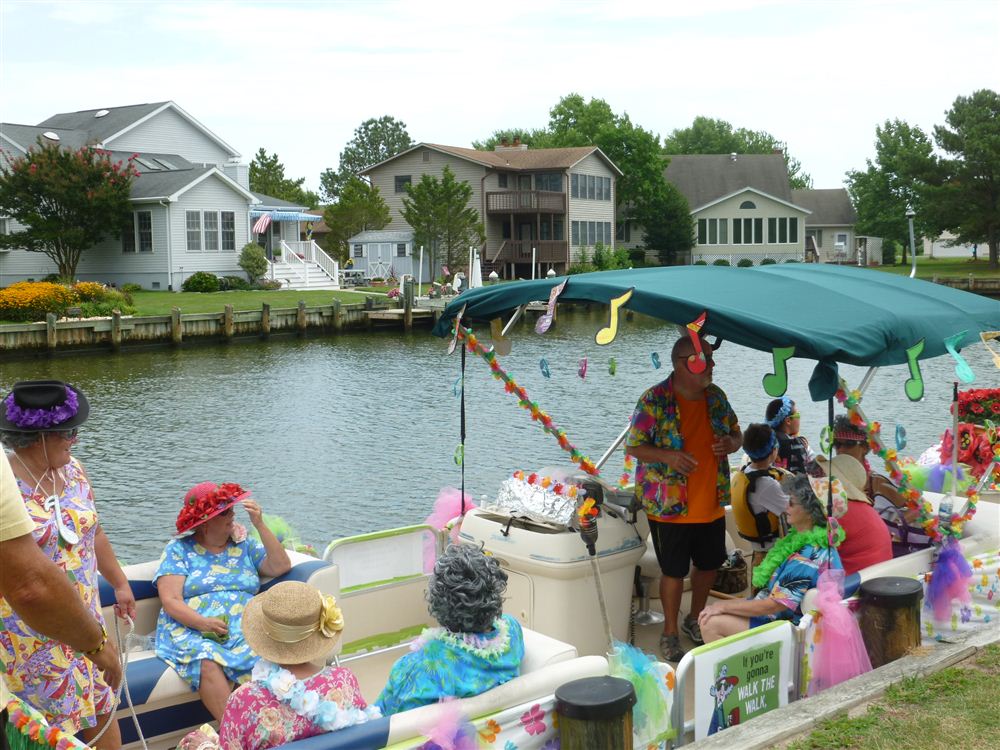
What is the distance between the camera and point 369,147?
102m

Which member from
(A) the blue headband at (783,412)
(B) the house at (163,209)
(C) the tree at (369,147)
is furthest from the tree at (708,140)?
(A) the blue headband at (783,412)

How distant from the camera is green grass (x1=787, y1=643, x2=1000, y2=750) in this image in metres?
4.23

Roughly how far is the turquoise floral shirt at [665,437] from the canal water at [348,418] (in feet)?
23.2

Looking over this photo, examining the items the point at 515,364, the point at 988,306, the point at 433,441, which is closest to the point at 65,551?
the point at 988,306

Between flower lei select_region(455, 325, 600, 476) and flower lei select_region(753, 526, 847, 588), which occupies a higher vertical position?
flower lei select_region(455, 325, 600, 476)

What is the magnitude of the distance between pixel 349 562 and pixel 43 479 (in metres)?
2.31

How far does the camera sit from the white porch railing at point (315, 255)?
44906 millimetres

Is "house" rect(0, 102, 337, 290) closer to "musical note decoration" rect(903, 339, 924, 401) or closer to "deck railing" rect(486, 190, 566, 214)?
"deck railing" rect(486, 190, 566, 214)

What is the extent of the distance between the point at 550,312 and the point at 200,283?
35.3m

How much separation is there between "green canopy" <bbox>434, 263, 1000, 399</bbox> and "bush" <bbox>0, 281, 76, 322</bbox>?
2543cm

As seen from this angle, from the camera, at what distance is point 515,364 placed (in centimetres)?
2553

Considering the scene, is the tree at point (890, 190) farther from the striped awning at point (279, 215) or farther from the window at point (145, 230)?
the window at point (145, 230)

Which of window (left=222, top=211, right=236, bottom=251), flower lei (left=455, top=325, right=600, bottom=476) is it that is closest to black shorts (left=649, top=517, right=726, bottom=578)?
flower lei (left=455, top=325, right=600, bottom=476)

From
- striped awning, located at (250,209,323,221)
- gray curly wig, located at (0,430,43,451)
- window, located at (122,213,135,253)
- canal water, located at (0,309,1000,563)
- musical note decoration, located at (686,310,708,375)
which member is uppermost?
striped awning, located at (250,209,323,221)
